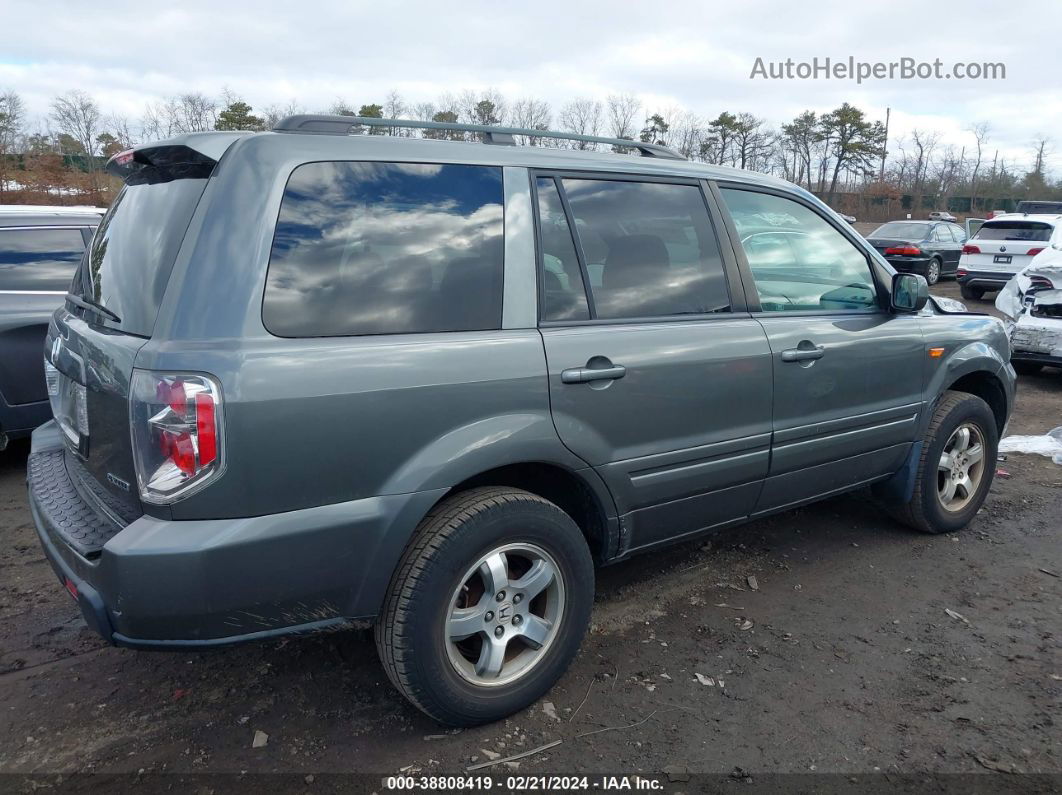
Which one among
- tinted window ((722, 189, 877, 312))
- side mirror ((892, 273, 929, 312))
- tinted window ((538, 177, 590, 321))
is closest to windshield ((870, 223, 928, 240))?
side mirror ((892, 273, 929, 312))

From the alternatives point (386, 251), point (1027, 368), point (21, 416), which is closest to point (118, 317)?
point (386, 251)

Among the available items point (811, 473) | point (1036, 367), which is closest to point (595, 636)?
point (811, 473)

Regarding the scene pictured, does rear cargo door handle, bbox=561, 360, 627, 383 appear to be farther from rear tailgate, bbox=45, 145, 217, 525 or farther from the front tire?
rear tailgate, bbox=45, 145, 217, 525

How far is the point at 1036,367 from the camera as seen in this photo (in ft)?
30.0

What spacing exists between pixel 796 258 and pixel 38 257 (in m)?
4.82

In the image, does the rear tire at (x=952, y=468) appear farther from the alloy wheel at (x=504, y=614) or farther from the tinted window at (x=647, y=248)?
the alloy wheel at (x=504, y=614)

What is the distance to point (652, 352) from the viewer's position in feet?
9.49

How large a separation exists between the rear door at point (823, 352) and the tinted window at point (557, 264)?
888 mm

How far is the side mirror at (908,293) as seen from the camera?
382 centimetres

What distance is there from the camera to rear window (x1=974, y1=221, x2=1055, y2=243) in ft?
47.5

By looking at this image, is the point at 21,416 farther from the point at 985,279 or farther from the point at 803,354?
the point at 985,279

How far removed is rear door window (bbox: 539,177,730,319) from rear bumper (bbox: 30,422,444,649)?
38.2 inches

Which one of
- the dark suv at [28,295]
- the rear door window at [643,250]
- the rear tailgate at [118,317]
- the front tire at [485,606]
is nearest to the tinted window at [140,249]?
the rear tailgate at [118,317]

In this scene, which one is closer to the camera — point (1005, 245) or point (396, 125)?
point (396, 125)
